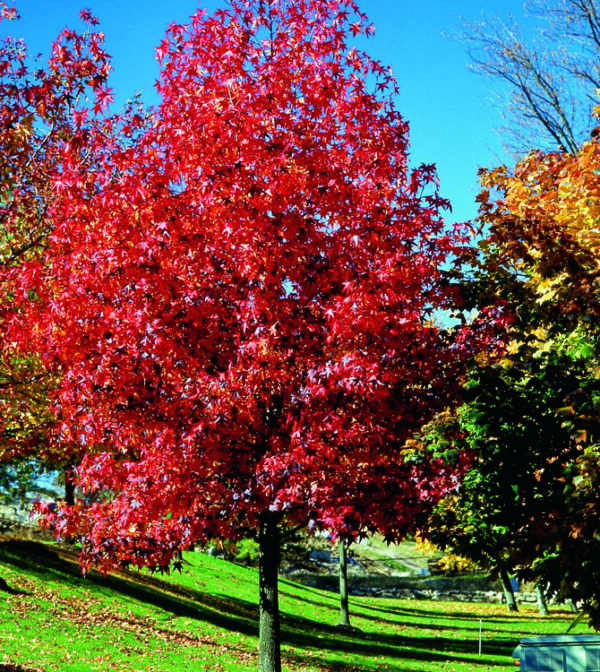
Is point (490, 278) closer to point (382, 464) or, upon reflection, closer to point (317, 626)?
point (382, 464)

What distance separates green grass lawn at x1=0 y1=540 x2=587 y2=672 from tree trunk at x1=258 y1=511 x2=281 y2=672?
446cm

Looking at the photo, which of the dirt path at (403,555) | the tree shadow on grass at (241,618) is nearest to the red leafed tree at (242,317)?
the tree shadow on grass at (241,618)

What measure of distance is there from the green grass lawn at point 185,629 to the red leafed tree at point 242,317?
6.30m

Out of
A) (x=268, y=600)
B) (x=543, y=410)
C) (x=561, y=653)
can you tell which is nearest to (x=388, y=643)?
(x=268, y=600)

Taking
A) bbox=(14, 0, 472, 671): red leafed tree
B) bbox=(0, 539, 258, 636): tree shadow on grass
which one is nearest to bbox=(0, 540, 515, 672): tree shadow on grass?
bbox=(0, 539, 258, 636): tree shadow on grass

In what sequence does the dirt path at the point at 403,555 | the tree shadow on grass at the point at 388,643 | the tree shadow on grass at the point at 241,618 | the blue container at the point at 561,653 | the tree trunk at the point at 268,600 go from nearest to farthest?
the blue container at the point at 561,653 < the tree trunk at the point at 268,600 < the tree shadow on grass at the point at 241,618 < the tree shadow on grass at the point at 388,643 < the dirt path at the point at 403,555

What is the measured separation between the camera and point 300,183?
8.99 meters

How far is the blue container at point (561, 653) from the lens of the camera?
917 centimetres

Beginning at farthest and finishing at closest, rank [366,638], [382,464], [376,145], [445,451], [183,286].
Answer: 1. [366,638]
2. [376,145]
3. [382,464]
4. [183,286]
5. [445,451]

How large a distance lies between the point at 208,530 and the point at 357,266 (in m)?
3.82

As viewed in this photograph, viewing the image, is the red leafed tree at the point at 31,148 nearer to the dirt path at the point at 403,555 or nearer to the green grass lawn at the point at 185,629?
the green grass lawn at the point at 185,629

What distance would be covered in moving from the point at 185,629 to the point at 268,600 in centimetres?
919

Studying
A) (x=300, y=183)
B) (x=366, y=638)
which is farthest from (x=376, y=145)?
(x=366, y=638)

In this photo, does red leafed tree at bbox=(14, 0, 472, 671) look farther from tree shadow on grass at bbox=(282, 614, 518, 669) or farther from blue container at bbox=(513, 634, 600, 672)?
tree shadow on grass at bbox=(282, 614, 518, 669)
